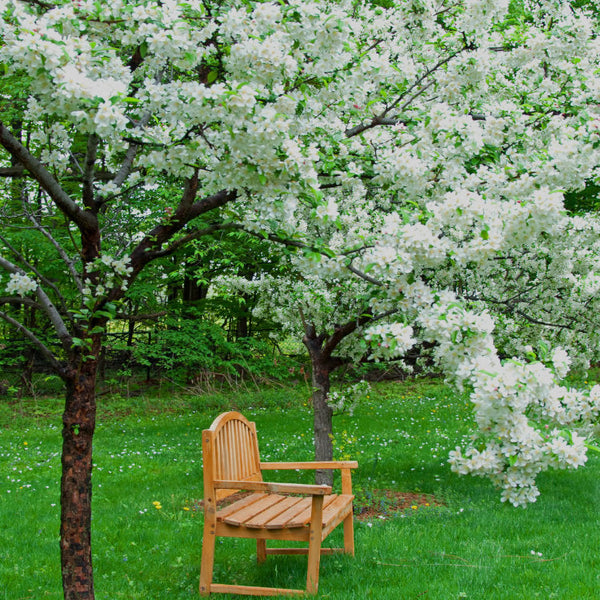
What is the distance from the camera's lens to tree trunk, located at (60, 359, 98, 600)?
3012 mm

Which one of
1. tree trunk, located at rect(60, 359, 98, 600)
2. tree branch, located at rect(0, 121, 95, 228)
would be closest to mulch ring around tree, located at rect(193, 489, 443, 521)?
tree trunk, located at rect(60, 359, 98, 600)

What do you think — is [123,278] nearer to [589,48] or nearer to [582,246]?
[582,246]

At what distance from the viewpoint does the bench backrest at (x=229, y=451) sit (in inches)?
157

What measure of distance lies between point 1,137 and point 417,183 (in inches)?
86.5

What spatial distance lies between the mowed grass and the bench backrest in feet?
2.13

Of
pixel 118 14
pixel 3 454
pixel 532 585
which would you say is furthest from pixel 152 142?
pixel 3 454

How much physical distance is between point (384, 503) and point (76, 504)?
12.0 feet

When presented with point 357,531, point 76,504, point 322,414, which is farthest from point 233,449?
point 322,414

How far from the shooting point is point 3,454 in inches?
342

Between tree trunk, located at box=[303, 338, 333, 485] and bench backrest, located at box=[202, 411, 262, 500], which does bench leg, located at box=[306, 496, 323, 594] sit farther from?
tree trunk, located at box=[303, 338, 333, 485]

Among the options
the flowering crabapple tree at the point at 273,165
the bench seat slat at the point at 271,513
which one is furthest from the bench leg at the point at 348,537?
the flowering crabapple tree at the point at 273,165

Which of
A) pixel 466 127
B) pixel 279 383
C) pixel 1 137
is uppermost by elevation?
pixel 466 127

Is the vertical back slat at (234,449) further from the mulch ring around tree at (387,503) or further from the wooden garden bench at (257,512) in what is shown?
the mulch ring around tree at (387,503)

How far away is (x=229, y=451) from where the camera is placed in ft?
14.4
